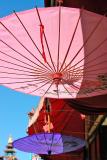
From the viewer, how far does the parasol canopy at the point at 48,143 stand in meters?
8.16

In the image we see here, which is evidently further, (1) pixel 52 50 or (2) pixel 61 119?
(2) pixel 61 119

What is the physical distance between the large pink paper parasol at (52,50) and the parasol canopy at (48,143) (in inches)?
131

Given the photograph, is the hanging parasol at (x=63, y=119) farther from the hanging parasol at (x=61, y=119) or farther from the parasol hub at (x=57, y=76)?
the parasol hub at (x=57, y=76)

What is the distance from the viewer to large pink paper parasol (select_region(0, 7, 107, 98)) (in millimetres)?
4250

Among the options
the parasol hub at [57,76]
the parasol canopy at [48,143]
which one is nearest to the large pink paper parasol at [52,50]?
the parasol hub at [57,76]

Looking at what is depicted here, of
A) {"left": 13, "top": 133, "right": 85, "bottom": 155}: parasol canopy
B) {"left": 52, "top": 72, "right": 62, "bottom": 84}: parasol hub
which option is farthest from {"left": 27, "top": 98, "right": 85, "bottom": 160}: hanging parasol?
{"left": 52, "top": 72, "right": 62, "bottom": 84}: parasol hub

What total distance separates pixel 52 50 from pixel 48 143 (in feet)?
14.6

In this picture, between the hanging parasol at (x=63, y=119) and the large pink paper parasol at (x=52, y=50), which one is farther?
the hanging parasol at (x=63, y=119)

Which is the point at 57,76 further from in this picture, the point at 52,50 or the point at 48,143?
the point at 48,143

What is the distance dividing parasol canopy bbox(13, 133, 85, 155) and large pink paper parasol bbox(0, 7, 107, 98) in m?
3.34

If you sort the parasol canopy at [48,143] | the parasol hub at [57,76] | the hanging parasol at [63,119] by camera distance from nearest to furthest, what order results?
the parasol hub at [57,76] < the parasol canopy at [48,143] < the hanging parasol at [63,119]

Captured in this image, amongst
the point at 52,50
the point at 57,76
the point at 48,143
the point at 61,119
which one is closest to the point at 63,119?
the point at 61,119

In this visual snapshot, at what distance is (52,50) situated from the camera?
4.44m

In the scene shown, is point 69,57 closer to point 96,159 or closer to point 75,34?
point 75,34
